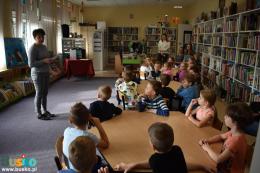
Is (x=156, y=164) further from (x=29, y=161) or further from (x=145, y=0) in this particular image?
(x=145, y=0)

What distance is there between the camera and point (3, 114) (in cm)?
454

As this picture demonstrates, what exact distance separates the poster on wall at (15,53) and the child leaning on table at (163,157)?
5149 mm

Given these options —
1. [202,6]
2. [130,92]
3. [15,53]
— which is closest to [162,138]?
[130,92]

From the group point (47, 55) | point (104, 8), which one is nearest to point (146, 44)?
point (104, 8)

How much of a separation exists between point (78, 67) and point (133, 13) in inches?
197

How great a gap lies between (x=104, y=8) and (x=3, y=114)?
29.1ft

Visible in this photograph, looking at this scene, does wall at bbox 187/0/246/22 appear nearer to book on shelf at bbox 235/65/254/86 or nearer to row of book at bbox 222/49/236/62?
row of book at bbox 222/49/236/62

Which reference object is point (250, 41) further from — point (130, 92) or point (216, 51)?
point (130, 92)

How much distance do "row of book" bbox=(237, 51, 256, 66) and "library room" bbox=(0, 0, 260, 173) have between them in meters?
0.02

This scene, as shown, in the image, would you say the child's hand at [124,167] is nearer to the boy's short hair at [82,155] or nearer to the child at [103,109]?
the boy's short hair at [82,155]

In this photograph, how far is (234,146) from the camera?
160cm

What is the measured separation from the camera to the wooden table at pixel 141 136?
162 centimetres

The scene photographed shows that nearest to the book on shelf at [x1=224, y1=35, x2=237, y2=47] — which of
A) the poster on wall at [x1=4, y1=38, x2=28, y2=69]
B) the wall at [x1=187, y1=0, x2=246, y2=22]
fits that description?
the wall at [x1=187, y1=0, x2=246, y2=22]

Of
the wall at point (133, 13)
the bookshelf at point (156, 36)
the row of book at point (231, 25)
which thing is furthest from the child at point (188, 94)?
the wall at point (133, 13)
